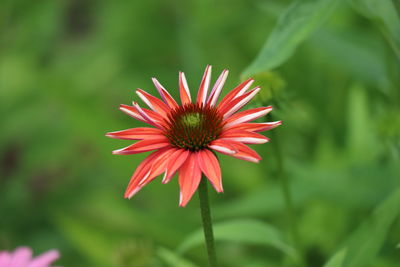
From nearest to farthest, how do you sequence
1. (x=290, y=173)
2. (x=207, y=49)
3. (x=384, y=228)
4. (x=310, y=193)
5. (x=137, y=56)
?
1. (x=384, y=228)
2. (x=310, y=193)
3. (x=290, y=173)
4. (x=207, y=49)
5. (x=137, y=56)

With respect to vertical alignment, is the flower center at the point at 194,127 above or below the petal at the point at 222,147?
above

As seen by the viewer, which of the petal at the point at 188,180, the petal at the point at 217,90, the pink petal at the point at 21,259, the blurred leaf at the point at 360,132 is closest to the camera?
the petal at the point at 188,180

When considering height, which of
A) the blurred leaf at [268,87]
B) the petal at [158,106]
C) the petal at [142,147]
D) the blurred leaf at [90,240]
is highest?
the blurred leaf at [90,240]

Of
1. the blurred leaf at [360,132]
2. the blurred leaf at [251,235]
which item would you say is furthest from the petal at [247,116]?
the blurred leaf at [360,132]

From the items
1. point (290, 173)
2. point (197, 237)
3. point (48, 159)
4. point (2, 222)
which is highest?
point (48, 159)

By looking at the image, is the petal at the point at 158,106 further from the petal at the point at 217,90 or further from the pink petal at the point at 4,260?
the pink petal at the point at 4,260

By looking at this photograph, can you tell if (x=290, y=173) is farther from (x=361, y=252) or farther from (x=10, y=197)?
(x=10, y=197)

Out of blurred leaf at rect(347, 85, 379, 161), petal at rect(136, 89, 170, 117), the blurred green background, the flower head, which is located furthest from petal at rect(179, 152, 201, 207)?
blurred leaf at rect(347, 85, 379, 161)

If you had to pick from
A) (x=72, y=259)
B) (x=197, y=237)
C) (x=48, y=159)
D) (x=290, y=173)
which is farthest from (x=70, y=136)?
(x=197, y=237)
